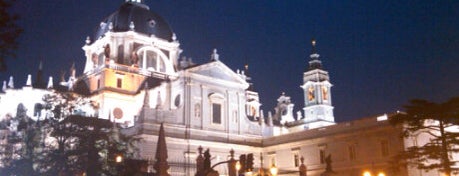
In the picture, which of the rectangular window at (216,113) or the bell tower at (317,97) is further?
the bell tower at (317,97)

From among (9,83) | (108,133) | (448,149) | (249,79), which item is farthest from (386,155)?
(249,79)

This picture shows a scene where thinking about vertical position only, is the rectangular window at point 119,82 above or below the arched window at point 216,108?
above

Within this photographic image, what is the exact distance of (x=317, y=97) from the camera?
246 feet

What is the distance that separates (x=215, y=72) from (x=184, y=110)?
598 centimetres

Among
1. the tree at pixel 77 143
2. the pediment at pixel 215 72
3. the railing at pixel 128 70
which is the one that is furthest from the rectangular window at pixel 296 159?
the railing at pixel 128 70

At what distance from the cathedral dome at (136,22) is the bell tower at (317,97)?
74.1ft

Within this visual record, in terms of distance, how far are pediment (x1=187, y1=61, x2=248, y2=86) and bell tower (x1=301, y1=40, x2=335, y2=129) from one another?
879 inches

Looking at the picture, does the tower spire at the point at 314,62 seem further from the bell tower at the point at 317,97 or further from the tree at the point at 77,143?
the tree at the point at 77,143

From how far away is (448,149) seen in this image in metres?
31.8

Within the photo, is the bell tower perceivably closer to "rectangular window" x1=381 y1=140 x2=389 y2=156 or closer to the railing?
the railing

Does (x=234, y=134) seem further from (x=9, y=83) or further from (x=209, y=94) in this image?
(x=9, y=83)

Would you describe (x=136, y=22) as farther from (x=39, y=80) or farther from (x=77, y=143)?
(x=77, y=143)

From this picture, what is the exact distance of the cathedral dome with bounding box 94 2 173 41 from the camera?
208 feet

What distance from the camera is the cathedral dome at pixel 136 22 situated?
208ft
